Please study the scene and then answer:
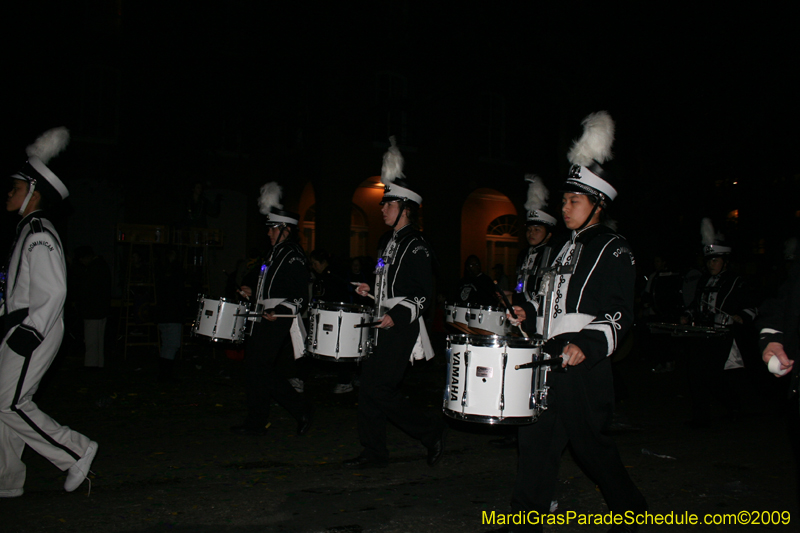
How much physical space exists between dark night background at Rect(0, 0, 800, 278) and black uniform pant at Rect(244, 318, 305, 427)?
8424 millimetres

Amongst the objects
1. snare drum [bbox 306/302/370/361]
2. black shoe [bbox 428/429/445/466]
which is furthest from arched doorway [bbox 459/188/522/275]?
black shoe [bbox 428/429/445/466]

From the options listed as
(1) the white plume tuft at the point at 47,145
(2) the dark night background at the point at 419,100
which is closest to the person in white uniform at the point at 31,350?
(1) the white plume tuft at the point at 47,145

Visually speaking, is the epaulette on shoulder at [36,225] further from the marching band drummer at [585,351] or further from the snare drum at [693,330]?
the snare drum at [693,330]

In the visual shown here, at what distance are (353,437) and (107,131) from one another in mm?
15749

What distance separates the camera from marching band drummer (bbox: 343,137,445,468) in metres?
5.37

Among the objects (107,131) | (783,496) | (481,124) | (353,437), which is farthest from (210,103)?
(783,496)

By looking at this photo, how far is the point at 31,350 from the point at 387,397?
256 centimetres

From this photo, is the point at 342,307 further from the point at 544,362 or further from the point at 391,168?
the point at 544,362

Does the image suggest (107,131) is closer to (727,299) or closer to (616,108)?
(616,108)

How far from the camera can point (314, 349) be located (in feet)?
19.1

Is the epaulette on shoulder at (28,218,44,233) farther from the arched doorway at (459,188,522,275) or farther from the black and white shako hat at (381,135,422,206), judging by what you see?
the arched doorway at (459,188,522,275)

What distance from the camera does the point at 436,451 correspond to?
5.47m

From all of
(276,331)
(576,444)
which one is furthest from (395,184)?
(576,444)

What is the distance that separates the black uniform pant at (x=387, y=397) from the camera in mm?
5367
